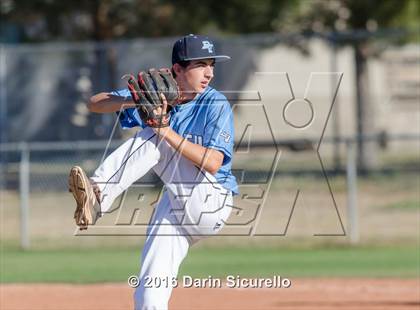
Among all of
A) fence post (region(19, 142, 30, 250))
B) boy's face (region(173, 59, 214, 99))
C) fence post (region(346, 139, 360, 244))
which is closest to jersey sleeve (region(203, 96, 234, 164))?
boy's face (region(173, 59, 214, 99))

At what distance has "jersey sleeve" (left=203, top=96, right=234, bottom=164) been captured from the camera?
6.08m

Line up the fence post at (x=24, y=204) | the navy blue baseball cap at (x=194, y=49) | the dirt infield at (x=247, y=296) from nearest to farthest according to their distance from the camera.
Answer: the navy blue baseball cap at (x=194, y=49) < the dirt infield at (x=247, y=296) < the fence post at (x=24, y=204)

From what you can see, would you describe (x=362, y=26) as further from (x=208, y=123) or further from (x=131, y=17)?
(x=208, y=123)

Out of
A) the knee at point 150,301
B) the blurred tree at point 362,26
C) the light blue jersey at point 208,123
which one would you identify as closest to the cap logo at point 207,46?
the light blue jersey at point 208,123

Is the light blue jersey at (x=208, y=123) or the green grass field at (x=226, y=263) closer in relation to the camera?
the light blue jersey at (x=208, y=123)

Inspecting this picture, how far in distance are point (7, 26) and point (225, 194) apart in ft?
60.3

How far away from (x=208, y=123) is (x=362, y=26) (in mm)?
15330

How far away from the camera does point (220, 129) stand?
6.10 metres

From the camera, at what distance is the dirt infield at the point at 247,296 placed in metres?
10.0

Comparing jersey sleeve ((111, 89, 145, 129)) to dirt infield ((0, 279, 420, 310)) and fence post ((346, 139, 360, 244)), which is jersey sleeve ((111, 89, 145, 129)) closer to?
dirt infield ((0, 279, 420, 310))

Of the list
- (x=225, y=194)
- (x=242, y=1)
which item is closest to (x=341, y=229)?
(x=242, y=1)

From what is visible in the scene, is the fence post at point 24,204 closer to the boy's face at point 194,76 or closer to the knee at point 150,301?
the boy's face at point 194,76

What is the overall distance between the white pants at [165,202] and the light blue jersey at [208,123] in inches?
5.9

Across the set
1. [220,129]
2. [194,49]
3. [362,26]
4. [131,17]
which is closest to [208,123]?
[220,129]
